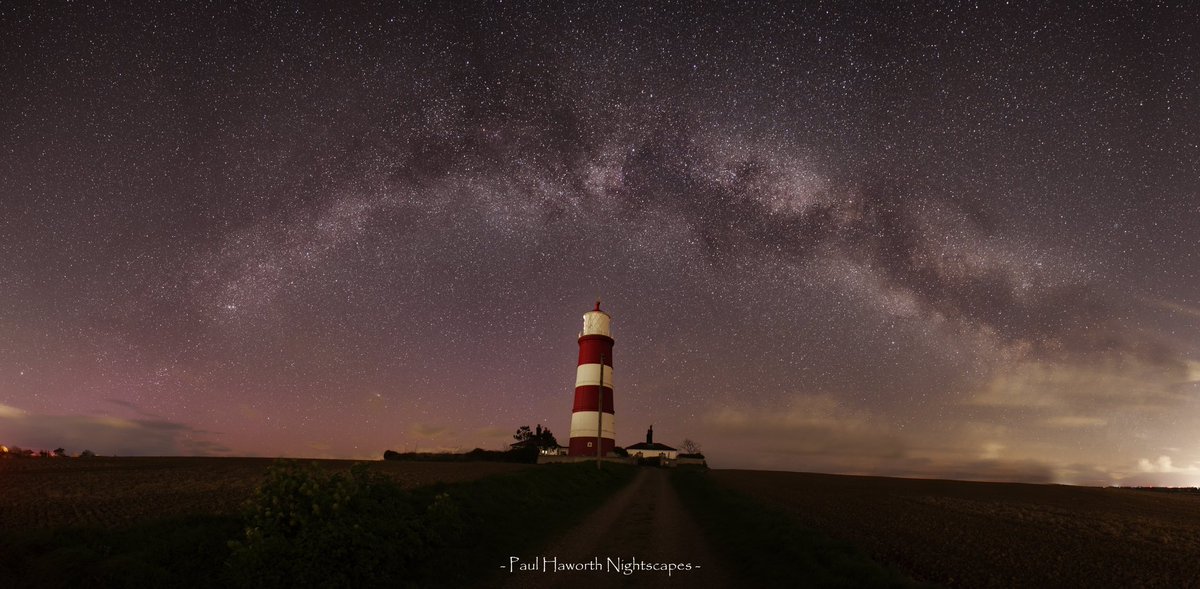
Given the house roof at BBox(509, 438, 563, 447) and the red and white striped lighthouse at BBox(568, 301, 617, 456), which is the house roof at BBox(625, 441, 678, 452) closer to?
the house roof at BBox(509, 438, 563, 447)

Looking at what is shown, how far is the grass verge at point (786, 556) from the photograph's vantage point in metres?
11.1

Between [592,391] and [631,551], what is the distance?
43.5 metres

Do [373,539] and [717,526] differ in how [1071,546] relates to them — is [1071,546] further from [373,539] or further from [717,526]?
[373,539]

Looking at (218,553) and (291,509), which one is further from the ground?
(291,509)

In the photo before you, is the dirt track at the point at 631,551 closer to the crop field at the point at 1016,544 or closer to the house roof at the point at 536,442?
the crop field at the point at 1016,544

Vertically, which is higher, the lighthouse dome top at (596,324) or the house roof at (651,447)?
the lighthouse dome top at (596,324)

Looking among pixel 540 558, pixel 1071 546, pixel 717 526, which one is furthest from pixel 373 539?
pixel 1071 546

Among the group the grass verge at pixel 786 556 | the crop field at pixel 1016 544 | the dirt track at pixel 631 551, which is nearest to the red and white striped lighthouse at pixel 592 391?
the crop field at pixel 1016 544

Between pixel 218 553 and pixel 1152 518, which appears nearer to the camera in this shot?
pixel 218 553

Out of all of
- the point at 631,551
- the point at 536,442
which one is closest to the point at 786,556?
the point at 631,551

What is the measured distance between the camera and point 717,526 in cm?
1877

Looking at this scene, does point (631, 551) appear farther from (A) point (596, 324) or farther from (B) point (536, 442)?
(B) point (536, 442)

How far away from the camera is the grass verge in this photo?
11.1 meters

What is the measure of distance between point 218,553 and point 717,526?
13841mm
